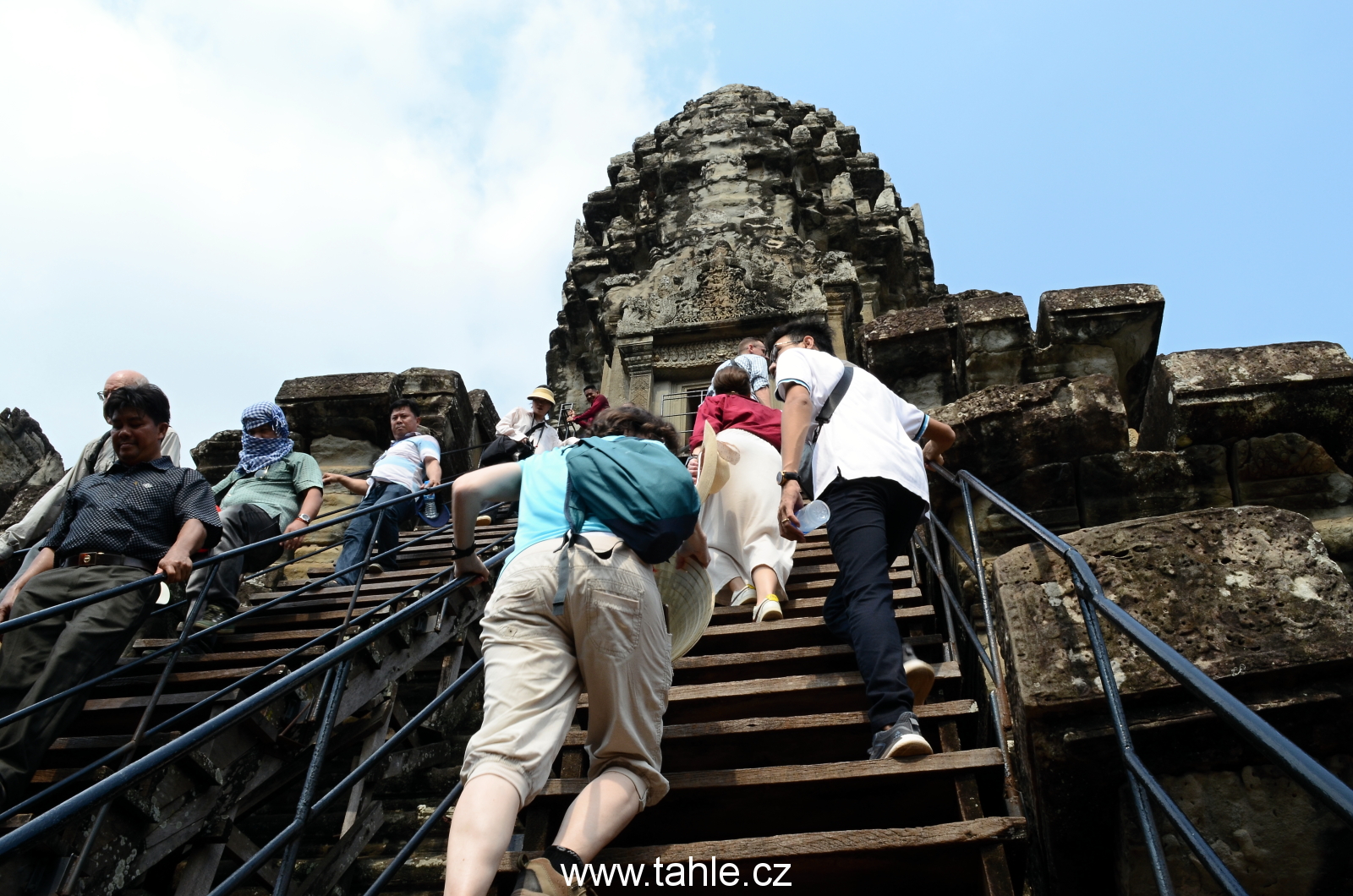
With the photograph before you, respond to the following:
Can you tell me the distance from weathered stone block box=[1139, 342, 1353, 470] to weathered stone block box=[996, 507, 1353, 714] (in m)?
2.25

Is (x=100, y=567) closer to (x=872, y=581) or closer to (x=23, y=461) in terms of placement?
(x=872, y=581)

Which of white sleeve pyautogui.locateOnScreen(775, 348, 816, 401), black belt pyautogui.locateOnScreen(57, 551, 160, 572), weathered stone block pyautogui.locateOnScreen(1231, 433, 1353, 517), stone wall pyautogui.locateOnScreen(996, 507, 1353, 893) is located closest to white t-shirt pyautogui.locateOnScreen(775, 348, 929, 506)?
white sleeve pyautogui.locateOnScreen(775, 348, 816, 401)

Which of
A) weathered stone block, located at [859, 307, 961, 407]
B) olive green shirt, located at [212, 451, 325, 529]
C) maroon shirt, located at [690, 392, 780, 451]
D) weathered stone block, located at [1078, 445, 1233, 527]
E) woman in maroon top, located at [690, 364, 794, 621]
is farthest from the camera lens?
weathered stone block, located at [859, 307, 961, 407]

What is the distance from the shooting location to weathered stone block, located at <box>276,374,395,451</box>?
877 cm

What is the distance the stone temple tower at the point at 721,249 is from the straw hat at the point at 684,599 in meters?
7.76

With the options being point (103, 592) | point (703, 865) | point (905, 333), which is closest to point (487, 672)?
point (703, 865)

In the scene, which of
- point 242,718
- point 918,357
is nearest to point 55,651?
point 242,718

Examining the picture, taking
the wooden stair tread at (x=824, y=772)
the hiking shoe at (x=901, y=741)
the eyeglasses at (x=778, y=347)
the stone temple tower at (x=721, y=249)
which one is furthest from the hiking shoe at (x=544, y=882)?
the stone temple tower at (x=721, y=249)

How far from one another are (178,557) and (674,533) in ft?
8.66

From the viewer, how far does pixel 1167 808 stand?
186 cm

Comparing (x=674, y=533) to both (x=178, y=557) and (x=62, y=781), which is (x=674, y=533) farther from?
(x=178, y=557)

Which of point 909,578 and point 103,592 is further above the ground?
point 103,592

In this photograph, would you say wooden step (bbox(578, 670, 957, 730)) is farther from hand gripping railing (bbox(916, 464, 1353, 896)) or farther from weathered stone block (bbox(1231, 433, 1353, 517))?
weathered stone block (bbox(1231, 433, 1353, 517))

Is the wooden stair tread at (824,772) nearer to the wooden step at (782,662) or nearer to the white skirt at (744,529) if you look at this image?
the wooden step at (782,662)
